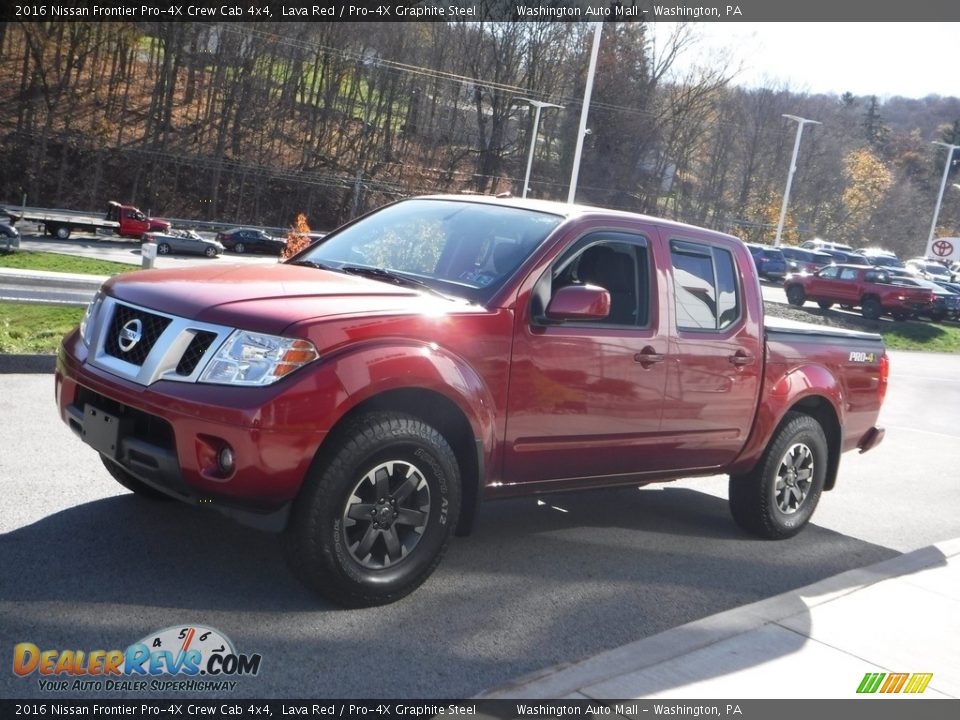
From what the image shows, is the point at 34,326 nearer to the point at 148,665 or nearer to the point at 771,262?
the point at 148,665

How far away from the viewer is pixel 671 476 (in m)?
6.00

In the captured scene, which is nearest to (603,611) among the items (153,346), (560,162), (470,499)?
(470,499)

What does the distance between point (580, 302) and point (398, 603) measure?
167 cm

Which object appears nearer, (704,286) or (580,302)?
(580,302)

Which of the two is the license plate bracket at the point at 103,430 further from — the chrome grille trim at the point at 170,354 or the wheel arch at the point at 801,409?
the wheel arch at the point at 801,409

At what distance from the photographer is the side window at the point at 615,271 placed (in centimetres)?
535

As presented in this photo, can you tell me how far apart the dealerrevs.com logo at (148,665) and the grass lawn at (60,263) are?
2495 centimetres

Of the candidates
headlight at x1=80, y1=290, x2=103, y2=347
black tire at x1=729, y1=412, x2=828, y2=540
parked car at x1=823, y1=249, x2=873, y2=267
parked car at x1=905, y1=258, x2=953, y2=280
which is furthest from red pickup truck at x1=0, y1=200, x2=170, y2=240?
black tire at x1=729, y1=412, x2=828, y2=540

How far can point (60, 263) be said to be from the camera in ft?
98.1

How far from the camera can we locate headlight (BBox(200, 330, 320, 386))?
413 centimetres

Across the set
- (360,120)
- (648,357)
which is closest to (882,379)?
(648,357)

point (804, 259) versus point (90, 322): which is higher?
point (90, 322)

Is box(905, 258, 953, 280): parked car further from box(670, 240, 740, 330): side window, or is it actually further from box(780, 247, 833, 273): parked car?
box(670, 240, 740, 330): side window

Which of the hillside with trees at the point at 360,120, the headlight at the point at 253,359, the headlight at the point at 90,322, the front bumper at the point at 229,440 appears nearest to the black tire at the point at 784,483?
the front bumper at the point at 229,440
